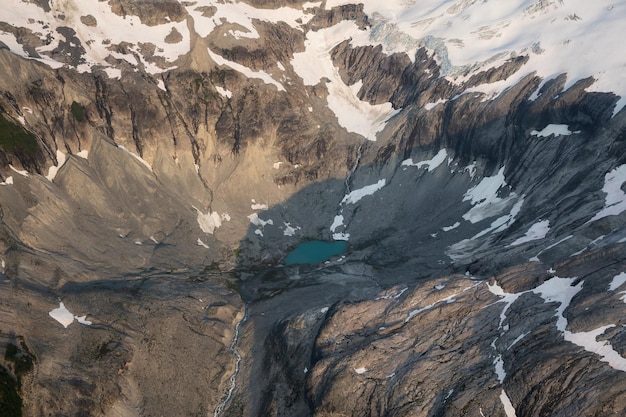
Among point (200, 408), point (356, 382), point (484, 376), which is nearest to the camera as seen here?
point (484, 376)

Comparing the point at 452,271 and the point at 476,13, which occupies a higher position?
the point at 476,13

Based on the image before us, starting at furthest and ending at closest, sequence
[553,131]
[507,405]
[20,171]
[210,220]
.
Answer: [210,220]
[553,131]
[20,171]
[507,405]

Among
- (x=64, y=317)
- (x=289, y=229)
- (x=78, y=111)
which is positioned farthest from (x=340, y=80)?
(x=64, y=317)

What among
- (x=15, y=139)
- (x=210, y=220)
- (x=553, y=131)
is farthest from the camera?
(x=210, y=220)

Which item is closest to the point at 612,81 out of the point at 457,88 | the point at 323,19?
the point at 457,88

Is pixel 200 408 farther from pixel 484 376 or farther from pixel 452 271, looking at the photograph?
pixel 452 271

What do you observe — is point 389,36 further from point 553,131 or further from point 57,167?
point 57,167

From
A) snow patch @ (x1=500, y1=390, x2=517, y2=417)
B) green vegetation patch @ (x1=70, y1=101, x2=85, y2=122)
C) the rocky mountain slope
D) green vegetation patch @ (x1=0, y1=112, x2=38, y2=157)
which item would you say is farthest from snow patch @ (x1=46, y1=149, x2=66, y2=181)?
snow patch @ (x1=500, y1=390, x2=517, y2=417)
